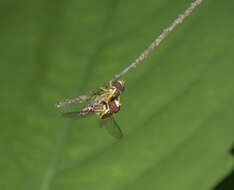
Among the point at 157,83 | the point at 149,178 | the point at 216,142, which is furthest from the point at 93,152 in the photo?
the point at 216,142

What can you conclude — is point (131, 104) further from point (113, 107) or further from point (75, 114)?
point (75, 114)

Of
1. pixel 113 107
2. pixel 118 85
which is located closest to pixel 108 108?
pixel 113 107

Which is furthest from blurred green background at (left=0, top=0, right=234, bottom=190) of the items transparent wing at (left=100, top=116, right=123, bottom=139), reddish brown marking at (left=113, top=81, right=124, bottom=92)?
reddish brown marking at (left=113, top=81, right=124, bottom=92)

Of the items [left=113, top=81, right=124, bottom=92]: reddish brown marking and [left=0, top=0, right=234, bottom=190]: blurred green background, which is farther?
[left=0, top=0, right=234, bottom=190]: blurred green background

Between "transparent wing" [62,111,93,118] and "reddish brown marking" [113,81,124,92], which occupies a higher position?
"transparent wing" [62,111,93,118]

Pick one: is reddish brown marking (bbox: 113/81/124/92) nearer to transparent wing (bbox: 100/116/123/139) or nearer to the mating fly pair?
the mating fly pair

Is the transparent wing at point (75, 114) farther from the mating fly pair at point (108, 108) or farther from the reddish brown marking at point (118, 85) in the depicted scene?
the reddish brown marking at point (118, 85)
